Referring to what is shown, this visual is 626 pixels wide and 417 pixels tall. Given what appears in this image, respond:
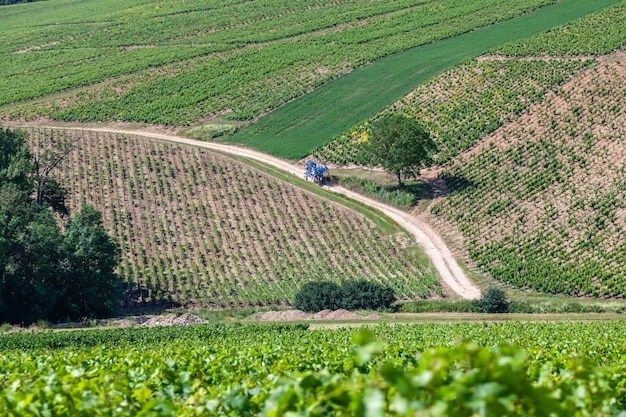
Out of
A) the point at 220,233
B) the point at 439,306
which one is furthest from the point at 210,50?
the point at 439,306

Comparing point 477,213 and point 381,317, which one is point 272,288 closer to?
point 381,317

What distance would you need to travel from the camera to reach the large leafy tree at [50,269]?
4753cm

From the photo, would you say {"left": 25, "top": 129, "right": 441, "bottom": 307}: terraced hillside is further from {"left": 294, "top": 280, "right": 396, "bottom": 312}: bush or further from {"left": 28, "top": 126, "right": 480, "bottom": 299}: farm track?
{"left": 294, "top": 280, "right": 396, "bottom": 312}: bush

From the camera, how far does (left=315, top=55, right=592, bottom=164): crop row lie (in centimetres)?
7512

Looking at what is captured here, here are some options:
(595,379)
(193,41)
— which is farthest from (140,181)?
(595,379)

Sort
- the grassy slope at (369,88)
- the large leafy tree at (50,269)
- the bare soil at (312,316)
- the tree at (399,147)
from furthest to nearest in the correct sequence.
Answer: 1. the grassy slope at (369,88)
2. the tree at (399,147)
3. the large leafy tree at (50,269)
4. the bare soil at (312,316)

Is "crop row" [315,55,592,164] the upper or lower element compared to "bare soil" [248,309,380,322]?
upper

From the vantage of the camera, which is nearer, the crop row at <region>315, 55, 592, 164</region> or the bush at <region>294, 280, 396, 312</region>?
the bush at <region>294, 280, 396, 312</region>

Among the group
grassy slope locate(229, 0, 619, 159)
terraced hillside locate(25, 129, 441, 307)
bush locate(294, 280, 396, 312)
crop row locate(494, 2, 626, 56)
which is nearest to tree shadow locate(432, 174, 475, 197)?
terraced hillside locate(25, 129, 441, 307)

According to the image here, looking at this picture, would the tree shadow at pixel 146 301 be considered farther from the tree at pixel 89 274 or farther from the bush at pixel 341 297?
the bush at pixel 341 297

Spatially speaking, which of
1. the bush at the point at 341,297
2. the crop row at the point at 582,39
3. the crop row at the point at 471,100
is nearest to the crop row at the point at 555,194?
the crop row at the point at 471,100

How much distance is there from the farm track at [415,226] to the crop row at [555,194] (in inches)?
76.6

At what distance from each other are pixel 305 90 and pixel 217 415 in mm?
88034

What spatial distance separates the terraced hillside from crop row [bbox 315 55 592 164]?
1083cm
